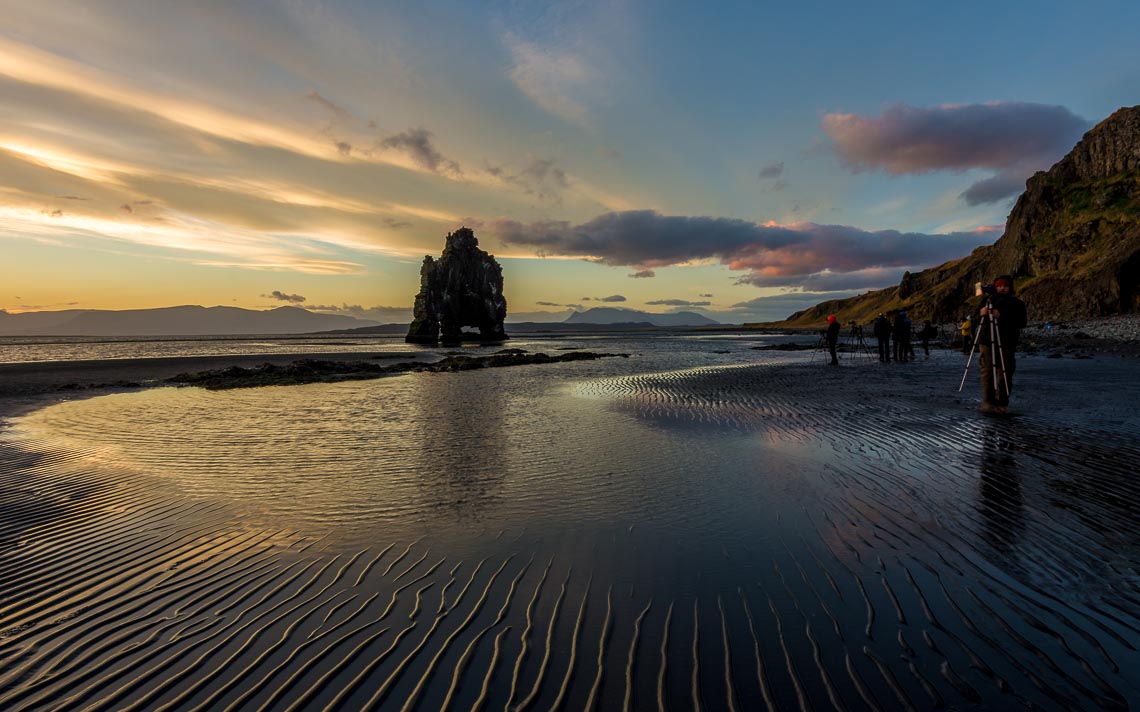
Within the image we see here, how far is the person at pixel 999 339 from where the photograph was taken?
12516 mm

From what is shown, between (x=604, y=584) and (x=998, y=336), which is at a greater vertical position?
(x=998, y=336)

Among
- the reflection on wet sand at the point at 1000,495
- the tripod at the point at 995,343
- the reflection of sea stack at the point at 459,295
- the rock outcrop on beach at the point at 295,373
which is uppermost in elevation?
the reflection of sea stack at the point at 459,295

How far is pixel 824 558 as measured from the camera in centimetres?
538

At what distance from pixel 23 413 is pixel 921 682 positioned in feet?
87.5

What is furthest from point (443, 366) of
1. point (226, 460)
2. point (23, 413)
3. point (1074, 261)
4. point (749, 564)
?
point (1074, 261)

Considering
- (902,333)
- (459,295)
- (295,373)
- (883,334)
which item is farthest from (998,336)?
(459,295)

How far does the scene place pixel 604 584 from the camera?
492 centimetres

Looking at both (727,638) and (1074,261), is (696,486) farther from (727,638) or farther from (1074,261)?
(1074,261)

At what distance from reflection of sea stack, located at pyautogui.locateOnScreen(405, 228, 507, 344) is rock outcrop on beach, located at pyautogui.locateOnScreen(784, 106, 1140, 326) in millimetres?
88815

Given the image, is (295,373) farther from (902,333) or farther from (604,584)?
(902,333)

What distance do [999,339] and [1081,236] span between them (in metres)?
73.1

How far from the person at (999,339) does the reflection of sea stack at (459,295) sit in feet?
302

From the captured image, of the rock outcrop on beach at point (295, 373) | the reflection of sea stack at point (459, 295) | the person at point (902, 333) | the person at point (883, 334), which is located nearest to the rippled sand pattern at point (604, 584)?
the rock outcrop on beach at point (295, 373)

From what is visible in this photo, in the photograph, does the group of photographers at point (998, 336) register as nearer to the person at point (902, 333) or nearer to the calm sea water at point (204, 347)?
the person at point (902, 333)
